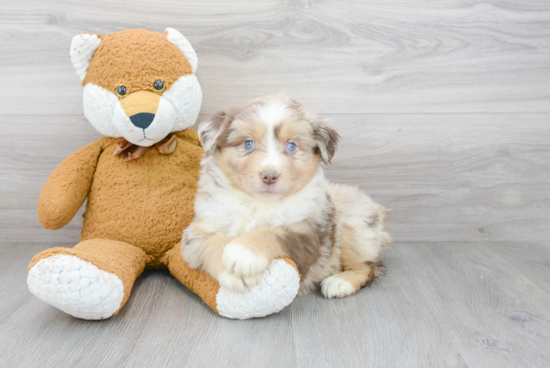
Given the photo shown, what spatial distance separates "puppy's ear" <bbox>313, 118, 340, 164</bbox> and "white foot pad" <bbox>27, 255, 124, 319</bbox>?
0.96 meters

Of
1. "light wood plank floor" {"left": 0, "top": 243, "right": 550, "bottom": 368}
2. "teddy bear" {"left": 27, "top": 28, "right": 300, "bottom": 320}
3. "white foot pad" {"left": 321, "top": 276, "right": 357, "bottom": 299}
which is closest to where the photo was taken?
"light wood plank floor" {"left": 0, "top": 243, "right": 550, "bottom": 368}

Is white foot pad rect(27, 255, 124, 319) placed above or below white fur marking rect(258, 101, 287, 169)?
below

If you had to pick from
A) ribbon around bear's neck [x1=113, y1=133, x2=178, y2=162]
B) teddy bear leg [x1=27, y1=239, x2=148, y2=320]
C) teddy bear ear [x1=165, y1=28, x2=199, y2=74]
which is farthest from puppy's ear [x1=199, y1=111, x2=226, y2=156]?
teddy bear leg [x1=27, y1=239, x2=148, y2=320]

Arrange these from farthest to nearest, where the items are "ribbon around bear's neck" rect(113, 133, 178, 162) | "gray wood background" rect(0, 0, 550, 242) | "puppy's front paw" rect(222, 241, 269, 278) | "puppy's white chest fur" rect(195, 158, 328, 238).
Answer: "gray wood background" rect(0, 0, 550, 242) → "ribbon around bear's neck" rect(113, 133, 178, 162) → "puppy's white chest fur" rect(195, 158, 328, 238) → "puppy's front paw" rect(222, 241, 269, 278)

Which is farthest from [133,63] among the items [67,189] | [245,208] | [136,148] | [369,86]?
[369,86]

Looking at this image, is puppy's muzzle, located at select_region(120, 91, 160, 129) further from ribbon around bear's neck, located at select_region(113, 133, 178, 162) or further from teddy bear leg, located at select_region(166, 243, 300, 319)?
teddy bear leg, located at select_region(166, 243, 300, 319)

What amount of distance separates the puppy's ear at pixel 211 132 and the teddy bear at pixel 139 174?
22 cm

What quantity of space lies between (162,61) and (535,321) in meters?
1.87

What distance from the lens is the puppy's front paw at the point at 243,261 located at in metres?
1.52

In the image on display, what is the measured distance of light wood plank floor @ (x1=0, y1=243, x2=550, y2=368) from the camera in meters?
1.41

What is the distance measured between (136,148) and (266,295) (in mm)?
963

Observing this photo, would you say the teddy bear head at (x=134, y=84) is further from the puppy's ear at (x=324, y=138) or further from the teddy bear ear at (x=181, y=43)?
the puppy's ear at (x=324, y=138)

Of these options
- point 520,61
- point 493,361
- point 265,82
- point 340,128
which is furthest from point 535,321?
point 265,82

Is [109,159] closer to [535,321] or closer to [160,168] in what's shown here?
[160,168]
